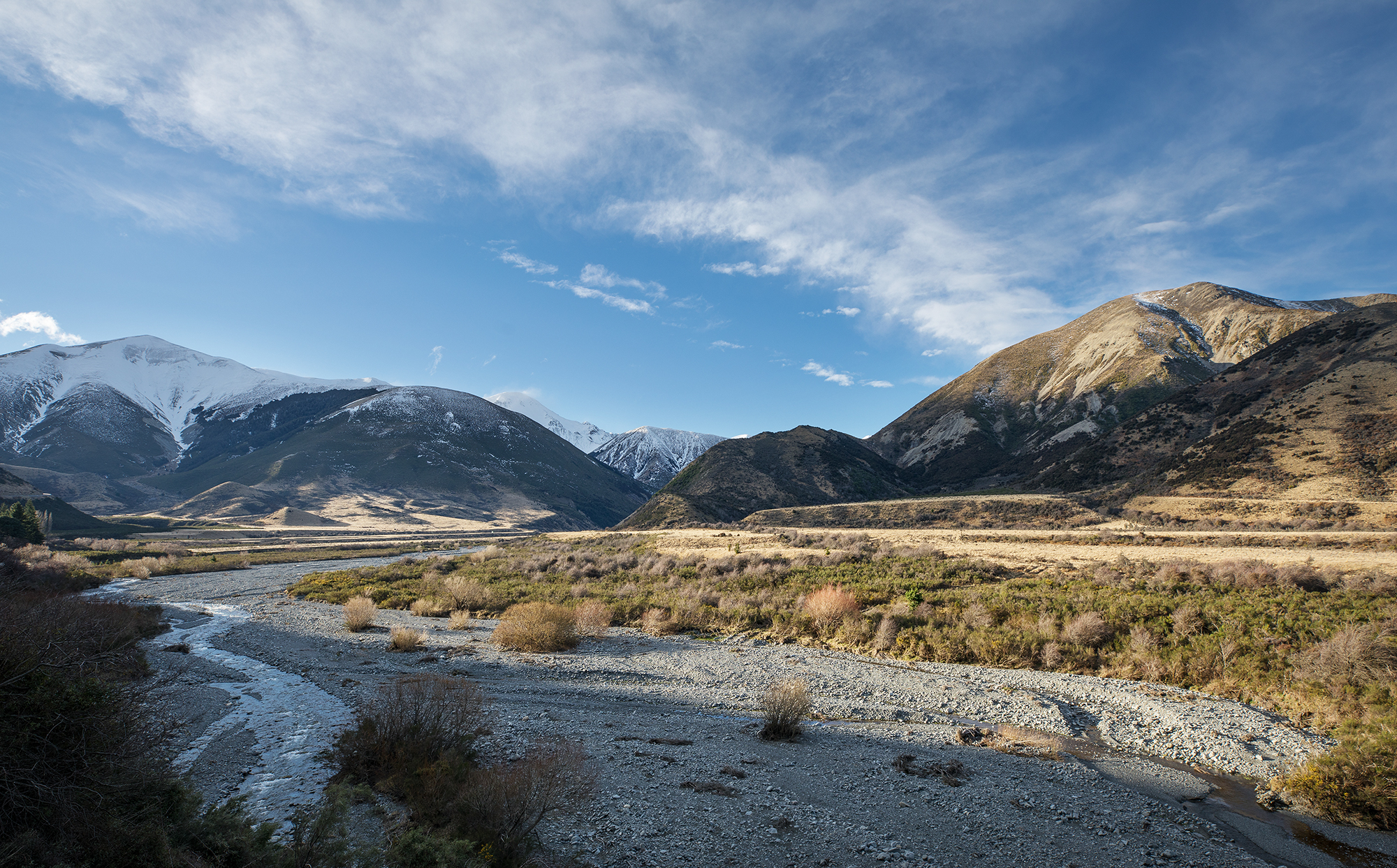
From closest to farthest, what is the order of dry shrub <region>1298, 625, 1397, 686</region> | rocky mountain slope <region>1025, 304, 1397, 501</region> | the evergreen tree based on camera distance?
1. dry shrub <region>1298, 625, 1397, 686</region>
2. rocky mountain slope <region>1025, 304, 1397, 501</region>
3. the evergreen tree

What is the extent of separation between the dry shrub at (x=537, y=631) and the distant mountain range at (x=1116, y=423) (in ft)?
171

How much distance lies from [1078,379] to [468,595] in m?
130

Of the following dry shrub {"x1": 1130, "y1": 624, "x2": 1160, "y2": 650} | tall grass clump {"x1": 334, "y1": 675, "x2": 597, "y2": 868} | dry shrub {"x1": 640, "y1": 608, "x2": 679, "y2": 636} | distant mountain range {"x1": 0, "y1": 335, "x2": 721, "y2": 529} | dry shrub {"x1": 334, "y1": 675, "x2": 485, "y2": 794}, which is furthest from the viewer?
distant mountain range {"x1": 0, "y1": 335, "x2": 721, "y2": 529}

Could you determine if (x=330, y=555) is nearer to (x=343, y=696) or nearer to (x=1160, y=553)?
(x=343, y=696)

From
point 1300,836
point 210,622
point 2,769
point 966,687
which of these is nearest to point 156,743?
point 2,769

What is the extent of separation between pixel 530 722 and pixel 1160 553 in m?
27.8

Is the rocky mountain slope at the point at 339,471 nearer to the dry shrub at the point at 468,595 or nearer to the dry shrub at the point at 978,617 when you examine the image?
the dry shrub at the point at 468,595

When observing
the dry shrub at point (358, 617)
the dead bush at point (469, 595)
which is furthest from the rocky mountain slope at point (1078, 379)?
the dry shrub at point (358, 617)

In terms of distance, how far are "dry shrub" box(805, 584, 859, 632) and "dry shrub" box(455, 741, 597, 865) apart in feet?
48.6

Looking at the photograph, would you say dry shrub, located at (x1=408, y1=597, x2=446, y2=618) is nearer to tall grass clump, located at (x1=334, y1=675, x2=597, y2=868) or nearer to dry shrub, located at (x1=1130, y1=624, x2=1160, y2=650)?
tall grass clump, located at (x1=334, y1=675, x2=597, y2=868)

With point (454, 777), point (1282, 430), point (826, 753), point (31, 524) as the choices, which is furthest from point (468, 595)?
point (1282, 430)

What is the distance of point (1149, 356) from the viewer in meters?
107

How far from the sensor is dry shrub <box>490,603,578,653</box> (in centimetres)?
1809

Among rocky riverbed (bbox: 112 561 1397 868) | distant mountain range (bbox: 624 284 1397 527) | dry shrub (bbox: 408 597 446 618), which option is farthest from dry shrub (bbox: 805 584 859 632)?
distant mountain range (bbox: 624 284 1397 527)
